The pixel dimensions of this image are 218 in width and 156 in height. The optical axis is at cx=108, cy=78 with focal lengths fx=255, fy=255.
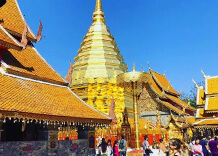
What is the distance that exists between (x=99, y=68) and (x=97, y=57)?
153cm

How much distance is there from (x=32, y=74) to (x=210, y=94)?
720 inches

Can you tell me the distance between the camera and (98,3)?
108ft

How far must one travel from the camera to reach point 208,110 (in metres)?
22.2

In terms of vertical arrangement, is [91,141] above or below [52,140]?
below

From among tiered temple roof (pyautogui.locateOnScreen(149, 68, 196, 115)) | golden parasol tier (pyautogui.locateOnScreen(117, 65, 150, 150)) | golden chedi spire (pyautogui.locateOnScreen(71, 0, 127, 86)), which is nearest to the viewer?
golden parasol tier (pyautogui.locateOnScreen(117, 65, 150, 150))

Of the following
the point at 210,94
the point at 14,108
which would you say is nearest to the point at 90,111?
the point at 14,108

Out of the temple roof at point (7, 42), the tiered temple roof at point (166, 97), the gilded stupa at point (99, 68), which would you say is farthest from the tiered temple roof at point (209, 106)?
the temple roof at point (7, 42)

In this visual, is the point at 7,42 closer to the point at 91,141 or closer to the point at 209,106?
the point at 91,141

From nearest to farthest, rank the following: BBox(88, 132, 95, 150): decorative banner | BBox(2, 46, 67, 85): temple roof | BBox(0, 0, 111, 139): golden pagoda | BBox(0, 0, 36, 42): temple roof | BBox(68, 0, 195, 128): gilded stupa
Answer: BBox(0, 0, 111, 139): golden pagoda, BBox(2, 46, 67, 85): temple roof, BBox(0, 0, 36, 42): temple roof, BBox(88, 132, 95, 150): decorative banner, BBox(68, 0, 195, 128): gilded stupa

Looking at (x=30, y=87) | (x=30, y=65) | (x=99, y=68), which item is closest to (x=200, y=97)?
(x=99, y=68)

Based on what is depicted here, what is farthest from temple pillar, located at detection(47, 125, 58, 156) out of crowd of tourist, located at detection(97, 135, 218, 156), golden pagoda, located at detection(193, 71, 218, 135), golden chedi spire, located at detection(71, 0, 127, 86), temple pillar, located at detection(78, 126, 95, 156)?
golden chedi spire, located at detection(71, 0, 127, 86)

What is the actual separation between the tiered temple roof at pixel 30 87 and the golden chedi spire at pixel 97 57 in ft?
45.3

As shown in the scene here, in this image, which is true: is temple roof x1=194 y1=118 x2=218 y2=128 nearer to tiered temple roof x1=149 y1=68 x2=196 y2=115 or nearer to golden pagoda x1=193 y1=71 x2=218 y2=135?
golden pagoda x1=193 y1=71 x2=218 y2=135

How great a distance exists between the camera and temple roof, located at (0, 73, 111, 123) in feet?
25.5
